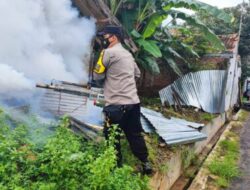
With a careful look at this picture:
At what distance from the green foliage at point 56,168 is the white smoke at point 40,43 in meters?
1.51

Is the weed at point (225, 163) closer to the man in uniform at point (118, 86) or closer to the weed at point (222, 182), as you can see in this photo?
the weed at point (222, 182)

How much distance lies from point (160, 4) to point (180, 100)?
110 inches

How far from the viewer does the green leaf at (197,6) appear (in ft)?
27.1

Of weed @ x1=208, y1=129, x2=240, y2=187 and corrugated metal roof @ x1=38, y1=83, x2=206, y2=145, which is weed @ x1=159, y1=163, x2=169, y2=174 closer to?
corrugated metal roof @ x1=38, y1=83, x2=206, y2=145

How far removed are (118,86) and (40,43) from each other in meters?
2.03

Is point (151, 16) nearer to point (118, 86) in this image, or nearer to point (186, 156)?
point (186, 156)

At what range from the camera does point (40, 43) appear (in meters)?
5.34

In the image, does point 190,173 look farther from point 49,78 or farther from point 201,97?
point 201,97

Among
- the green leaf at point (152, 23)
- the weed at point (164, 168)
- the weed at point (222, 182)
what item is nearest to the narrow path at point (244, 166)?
the weed at point (222, 182)

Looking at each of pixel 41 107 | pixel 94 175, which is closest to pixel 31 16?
pixel 41 107

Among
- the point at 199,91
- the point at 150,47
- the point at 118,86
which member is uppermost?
the point at 150,47

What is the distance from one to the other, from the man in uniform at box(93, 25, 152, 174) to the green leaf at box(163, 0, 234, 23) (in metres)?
4.70

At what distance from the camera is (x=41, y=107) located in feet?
17.8

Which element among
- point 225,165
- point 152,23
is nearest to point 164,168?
point 225,165
